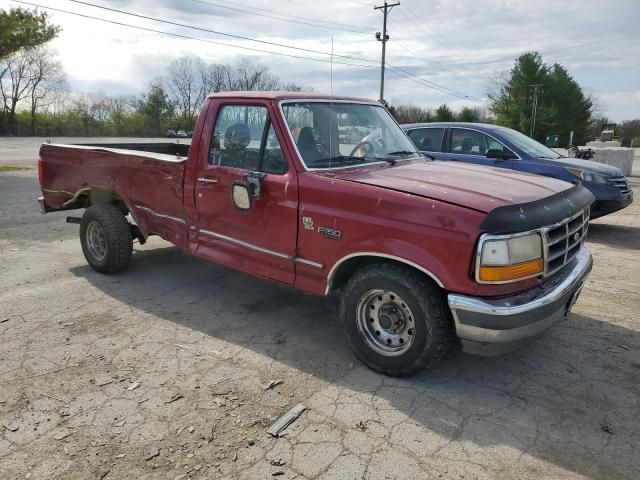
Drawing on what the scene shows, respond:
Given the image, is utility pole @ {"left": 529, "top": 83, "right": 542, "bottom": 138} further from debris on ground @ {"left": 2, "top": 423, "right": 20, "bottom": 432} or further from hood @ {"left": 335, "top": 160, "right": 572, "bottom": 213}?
debris on ground @ {"left": 2, "top": 423, "right": 20, "bottom": 432}

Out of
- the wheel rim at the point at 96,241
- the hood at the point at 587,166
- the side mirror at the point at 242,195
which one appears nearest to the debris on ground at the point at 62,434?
the side mirror at the point at 242,195

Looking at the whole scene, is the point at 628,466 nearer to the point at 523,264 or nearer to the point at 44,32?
the point at 523,264

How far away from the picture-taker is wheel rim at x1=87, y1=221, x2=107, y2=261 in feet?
17.9

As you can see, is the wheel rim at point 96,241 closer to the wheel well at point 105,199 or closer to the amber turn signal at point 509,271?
the wheel well at point 105,199

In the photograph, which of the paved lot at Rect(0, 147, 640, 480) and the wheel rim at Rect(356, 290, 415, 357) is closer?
the paved lot at Rect(0, 147, 640, 480)

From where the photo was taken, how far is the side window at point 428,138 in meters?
8.12

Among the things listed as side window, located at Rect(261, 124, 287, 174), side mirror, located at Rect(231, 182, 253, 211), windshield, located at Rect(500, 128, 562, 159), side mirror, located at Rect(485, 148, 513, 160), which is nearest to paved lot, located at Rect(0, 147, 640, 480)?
side mirror, located at Rect(231, 182, 253, 211)

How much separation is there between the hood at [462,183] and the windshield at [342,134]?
209mm

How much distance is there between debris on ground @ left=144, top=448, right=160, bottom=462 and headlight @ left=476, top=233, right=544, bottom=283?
6.85 ft

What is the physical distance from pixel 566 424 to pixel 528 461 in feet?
1.60

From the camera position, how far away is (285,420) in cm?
293

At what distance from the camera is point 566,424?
2.92 meters

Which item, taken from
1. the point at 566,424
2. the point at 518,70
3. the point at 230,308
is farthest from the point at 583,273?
the point at 518,70

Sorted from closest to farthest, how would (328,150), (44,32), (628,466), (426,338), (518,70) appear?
(628,466)
(426,338)
(328,150)
(44,32)
(518,70)
